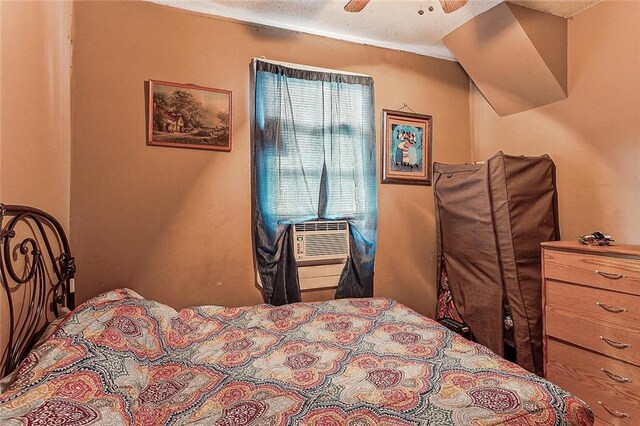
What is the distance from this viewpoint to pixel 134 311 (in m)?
1.68

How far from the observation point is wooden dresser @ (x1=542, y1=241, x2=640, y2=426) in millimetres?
1654

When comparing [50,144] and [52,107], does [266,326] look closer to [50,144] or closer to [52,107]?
[50,144]

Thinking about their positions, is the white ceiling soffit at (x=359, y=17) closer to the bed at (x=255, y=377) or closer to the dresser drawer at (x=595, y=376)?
the bed at (x=255, y=377)

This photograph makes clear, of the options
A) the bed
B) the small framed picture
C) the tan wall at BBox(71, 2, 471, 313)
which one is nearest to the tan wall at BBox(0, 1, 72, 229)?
the tan wall at BBox(71, 2, 471, 313)

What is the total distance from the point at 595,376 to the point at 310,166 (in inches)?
79.9

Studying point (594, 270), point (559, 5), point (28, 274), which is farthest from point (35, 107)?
point (559, 5)

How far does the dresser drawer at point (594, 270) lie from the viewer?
5.43 ft

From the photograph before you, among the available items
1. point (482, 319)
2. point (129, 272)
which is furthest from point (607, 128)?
point (129, 272)

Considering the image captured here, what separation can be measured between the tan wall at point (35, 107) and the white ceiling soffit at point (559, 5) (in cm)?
261

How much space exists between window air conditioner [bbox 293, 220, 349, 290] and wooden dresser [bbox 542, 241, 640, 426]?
4.28 ft

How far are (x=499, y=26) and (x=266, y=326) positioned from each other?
251 centimetres

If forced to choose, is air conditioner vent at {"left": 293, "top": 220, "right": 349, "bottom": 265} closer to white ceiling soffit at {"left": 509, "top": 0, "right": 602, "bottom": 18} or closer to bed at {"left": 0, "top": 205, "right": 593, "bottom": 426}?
bed at {"left": 0, "top": 205, "right": 593, "bottom": 426}

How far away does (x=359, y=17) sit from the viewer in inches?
96.1

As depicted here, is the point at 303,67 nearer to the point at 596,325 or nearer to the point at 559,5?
the point at 559,5
